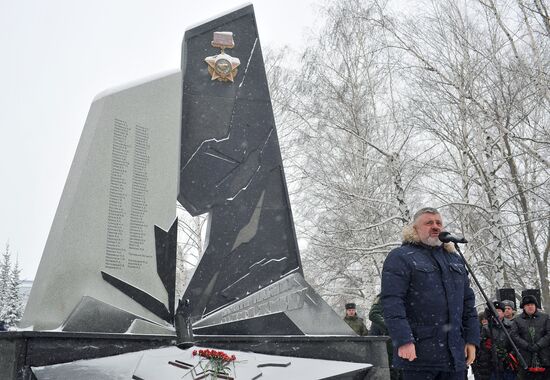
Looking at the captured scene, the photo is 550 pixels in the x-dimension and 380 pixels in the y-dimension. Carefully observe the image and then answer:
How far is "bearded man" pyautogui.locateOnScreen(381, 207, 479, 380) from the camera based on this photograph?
10.9 feet

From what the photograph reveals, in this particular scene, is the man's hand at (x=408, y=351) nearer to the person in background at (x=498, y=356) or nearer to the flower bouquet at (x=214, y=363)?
the flower bouquet at (x=214, y=363)

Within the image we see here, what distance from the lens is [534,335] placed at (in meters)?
6.90

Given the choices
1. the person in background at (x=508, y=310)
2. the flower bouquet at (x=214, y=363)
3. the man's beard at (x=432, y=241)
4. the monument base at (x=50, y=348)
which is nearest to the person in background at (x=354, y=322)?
the person in background at (x=508, y=310)

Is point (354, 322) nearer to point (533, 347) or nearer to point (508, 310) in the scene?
point (508, 310)

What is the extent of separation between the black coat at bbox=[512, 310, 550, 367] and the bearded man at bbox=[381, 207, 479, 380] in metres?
3.75

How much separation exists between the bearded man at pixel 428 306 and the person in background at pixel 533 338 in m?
3.75

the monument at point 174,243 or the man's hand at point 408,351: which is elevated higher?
the monument at point 174,243

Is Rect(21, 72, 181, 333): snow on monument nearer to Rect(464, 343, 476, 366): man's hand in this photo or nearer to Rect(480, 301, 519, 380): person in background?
Rect(464, 343, 476, 366): man's hand

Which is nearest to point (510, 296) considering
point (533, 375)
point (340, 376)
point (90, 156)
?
point (533, 375)

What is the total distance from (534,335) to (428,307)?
13.9 ft

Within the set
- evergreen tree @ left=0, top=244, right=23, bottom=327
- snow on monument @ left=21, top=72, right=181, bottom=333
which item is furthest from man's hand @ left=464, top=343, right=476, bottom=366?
evergreen tree @ left=0, top=244, right=23, bottom=327

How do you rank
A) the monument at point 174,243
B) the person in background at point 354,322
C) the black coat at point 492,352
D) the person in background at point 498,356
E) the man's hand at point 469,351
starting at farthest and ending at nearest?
the person in background at point 354,322 → the black coat at point 492,352 → the person in background at point 498,356 → the monument at point 174,243 → the man's hand at point 469,351

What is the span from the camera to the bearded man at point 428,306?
131 inches

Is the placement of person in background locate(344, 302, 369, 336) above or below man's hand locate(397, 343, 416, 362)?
below
